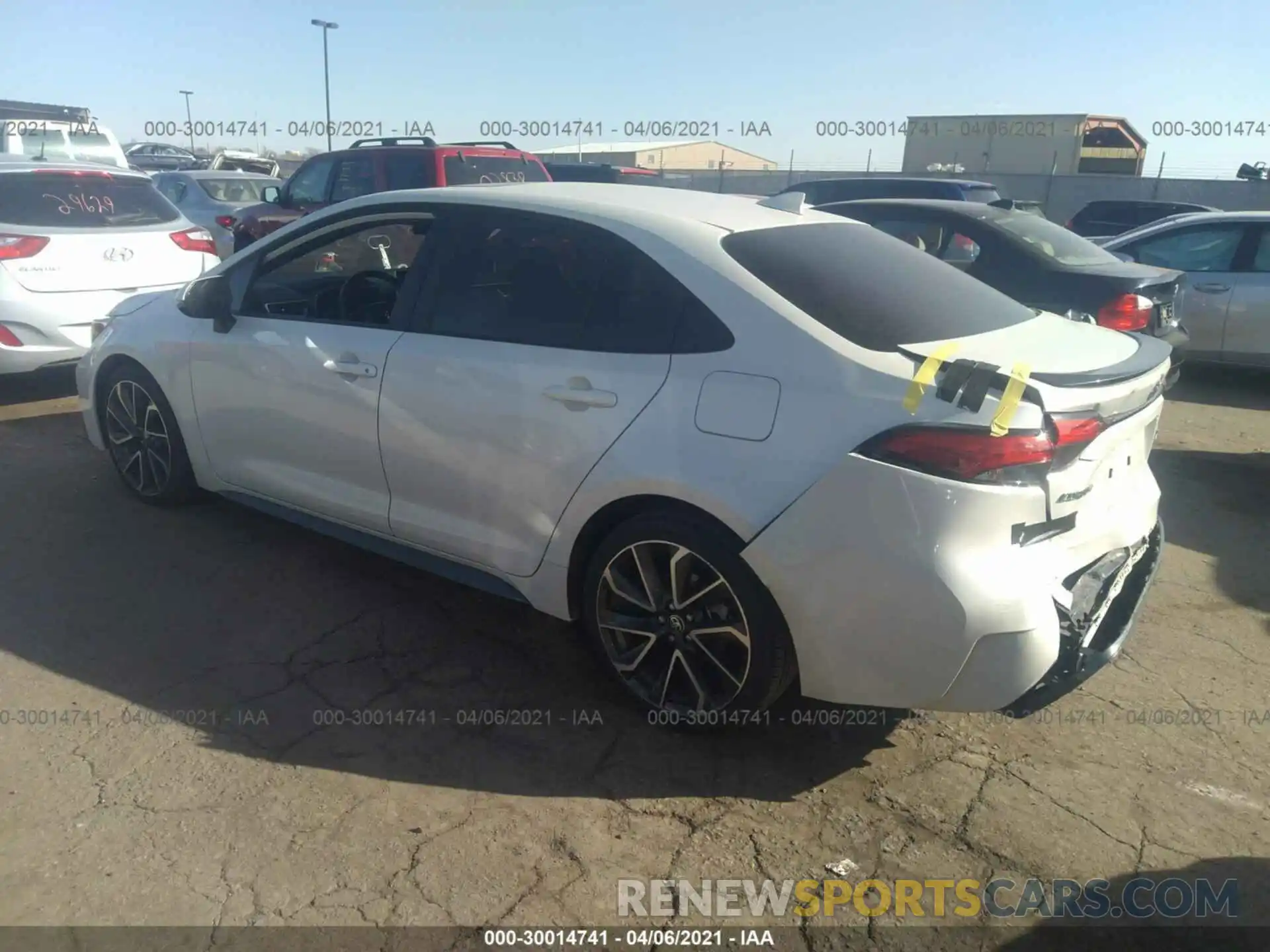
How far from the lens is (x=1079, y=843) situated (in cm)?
277

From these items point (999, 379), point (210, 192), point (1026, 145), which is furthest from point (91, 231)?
point (1026, 145)

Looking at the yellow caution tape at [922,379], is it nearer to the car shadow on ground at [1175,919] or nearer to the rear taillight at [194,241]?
the car shadow on ground at [1175,919]

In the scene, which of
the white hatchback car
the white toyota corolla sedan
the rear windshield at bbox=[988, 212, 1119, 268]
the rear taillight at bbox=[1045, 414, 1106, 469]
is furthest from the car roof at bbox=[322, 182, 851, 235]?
the white hatchback car

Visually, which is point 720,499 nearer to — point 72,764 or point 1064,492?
point 1064,492

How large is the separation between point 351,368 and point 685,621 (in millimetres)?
1671

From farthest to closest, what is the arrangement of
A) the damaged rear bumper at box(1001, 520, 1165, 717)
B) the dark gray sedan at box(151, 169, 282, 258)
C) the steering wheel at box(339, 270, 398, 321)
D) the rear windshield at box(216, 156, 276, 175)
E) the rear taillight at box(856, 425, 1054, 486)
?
the rear windshield at box(216, 156, 276, 175) → the dark gray sedan at box(151, 169, 282, 258) → the steering wheel at box(339, 270, 398, 321) → the damaged rear bumper at box(1001, 520, 1165, 717) → the rear taillight at box(856, 425, 1054, 486)

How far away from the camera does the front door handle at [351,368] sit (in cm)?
373

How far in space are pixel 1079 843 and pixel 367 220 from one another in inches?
133

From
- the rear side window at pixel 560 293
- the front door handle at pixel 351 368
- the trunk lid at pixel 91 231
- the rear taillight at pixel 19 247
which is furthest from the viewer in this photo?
the trunk lid at pixel 91 231

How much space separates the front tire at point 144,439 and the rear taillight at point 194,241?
292cm

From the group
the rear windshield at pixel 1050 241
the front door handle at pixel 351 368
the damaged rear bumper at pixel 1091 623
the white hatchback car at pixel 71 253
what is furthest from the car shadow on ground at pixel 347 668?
the rear windshield at pixel 1050 241

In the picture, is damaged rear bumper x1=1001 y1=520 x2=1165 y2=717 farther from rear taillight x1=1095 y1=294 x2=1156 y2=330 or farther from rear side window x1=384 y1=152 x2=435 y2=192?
rear side window x1=384 y1=152 x2=435 y2=192

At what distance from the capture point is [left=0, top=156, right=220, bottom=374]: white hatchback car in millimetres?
6527

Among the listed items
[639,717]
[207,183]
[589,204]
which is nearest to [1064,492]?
[639,717]
